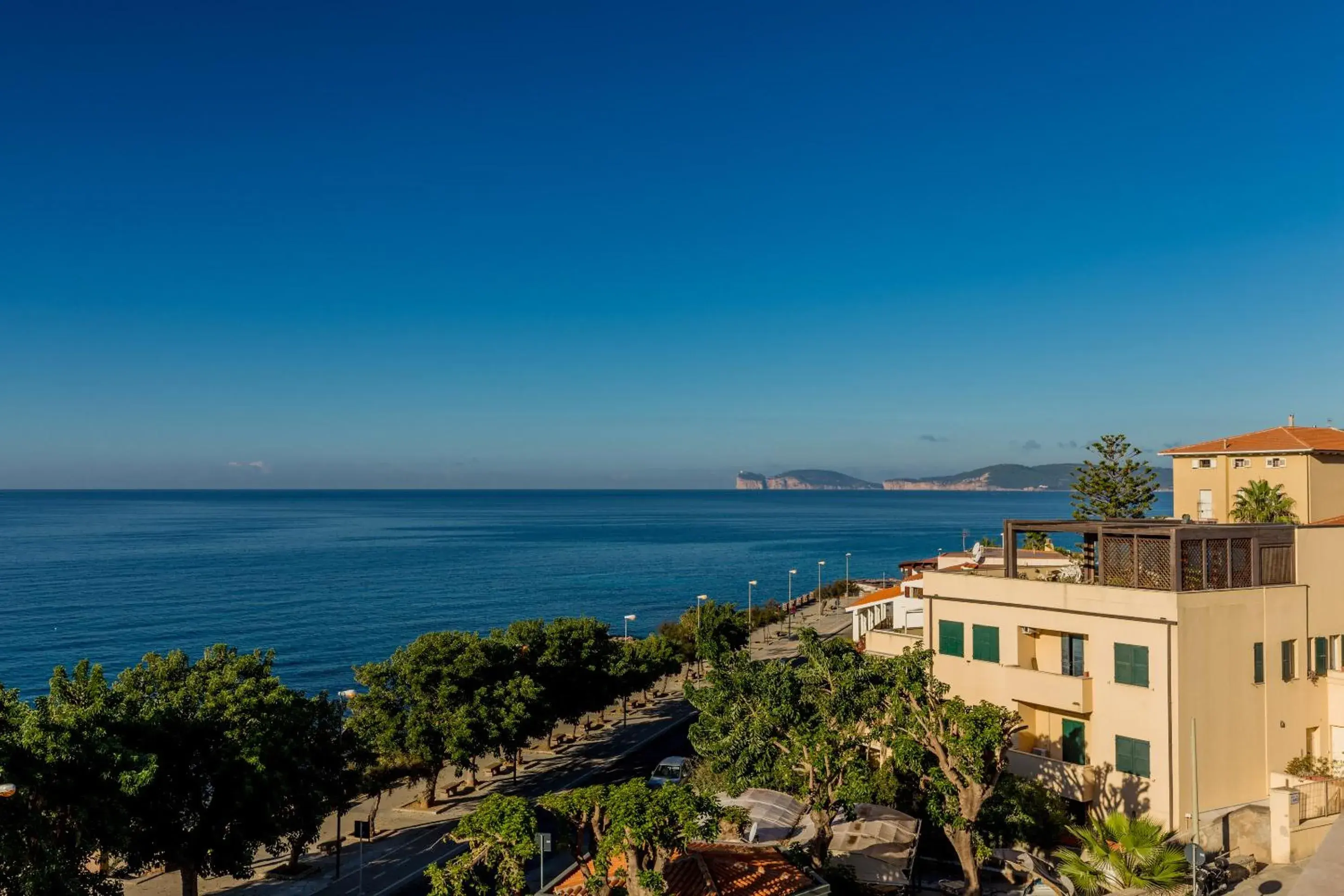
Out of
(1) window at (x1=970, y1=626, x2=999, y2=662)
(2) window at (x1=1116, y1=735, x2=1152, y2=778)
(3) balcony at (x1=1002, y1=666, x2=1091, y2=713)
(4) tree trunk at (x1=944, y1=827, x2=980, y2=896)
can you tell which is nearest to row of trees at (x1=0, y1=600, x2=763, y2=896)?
(1) window at (x1=970, y1=626, x2=999, y2=662)

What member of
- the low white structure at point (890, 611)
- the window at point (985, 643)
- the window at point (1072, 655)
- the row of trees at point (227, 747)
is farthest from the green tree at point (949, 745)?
the row of trees at point (227, 747)

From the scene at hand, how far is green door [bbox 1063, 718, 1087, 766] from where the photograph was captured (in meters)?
26.2

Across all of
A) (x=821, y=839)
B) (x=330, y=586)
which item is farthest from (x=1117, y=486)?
(x=330, y=586)

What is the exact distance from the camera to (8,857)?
16328mm

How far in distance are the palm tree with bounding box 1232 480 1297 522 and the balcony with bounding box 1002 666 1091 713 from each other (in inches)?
489

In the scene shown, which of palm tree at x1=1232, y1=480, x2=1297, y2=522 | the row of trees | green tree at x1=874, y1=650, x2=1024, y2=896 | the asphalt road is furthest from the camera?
palm tree at x1=1232, y1=480, x2=1297, y2=522

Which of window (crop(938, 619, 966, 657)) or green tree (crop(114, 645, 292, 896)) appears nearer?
green tree (crop(114, 645, 292, 896))

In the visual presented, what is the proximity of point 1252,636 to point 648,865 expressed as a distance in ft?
64.3

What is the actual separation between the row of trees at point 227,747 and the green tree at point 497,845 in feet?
26.8

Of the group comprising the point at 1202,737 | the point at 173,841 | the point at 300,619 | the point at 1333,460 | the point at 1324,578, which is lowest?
the point at 300,619

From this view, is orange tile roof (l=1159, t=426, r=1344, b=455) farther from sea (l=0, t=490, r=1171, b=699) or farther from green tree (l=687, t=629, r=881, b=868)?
sea (l=0, t=490, r=1171, b=699)

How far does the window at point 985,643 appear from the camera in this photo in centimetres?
2853

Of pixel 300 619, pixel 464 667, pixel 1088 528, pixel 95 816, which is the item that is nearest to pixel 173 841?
pixel 95 816

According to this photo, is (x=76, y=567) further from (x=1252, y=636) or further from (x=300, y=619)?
(x=1252, y=636)
